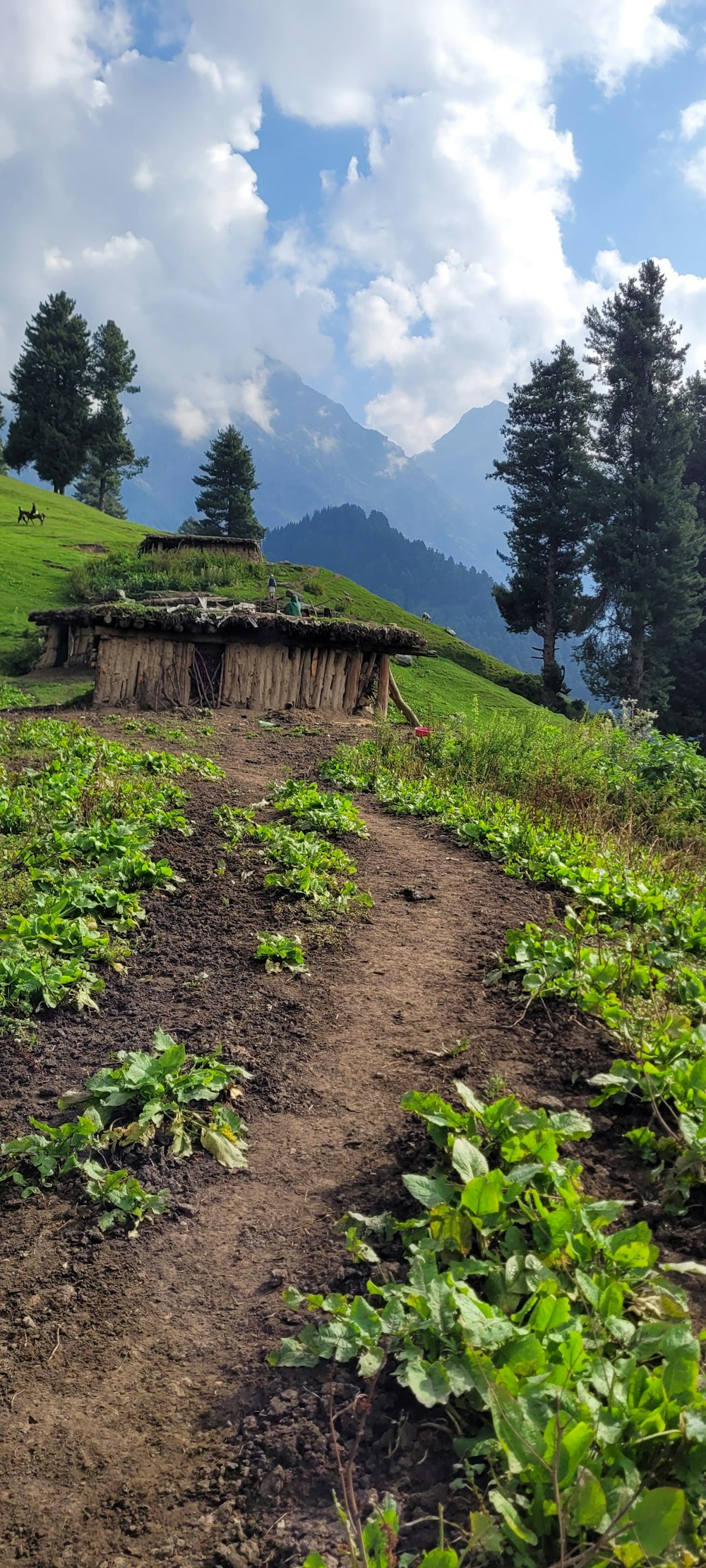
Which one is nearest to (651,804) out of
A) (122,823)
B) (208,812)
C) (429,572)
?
(208,812)

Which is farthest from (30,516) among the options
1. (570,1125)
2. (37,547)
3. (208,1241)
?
(570,1125)

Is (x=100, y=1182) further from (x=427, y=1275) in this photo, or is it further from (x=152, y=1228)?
(x=427, y=1275)

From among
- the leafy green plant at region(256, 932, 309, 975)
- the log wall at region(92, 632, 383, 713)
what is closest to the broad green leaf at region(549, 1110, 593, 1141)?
the leafy green plant at region(256, 932, 309, 975)

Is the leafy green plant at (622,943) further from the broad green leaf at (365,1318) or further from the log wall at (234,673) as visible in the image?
the log wall at (234,673)

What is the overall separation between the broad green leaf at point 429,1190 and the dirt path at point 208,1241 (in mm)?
294

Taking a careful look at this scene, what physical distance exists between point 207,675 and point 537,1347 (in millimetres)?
14039

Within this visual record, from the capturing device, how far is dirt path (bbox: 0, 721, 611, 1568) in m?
1.97

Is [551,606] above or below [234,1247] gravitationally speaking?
above

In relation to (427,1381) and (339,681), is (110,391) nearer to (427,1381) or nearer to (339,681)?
(339,681)

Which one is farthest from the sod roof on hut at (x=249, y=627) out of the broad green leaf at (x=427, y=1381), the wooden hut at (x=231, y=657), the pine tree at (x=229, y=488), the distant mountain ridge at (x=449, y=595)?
the distant mountain ridge at (x=449, y=595)

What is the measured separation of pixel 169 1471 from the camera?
2029 mm

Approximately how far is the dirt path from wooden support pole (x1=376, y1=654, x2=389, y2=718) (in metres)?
10.7

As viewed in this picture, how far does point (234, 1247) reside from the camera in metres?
2.79

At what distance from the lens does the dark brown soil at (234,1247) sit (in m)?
1.93
